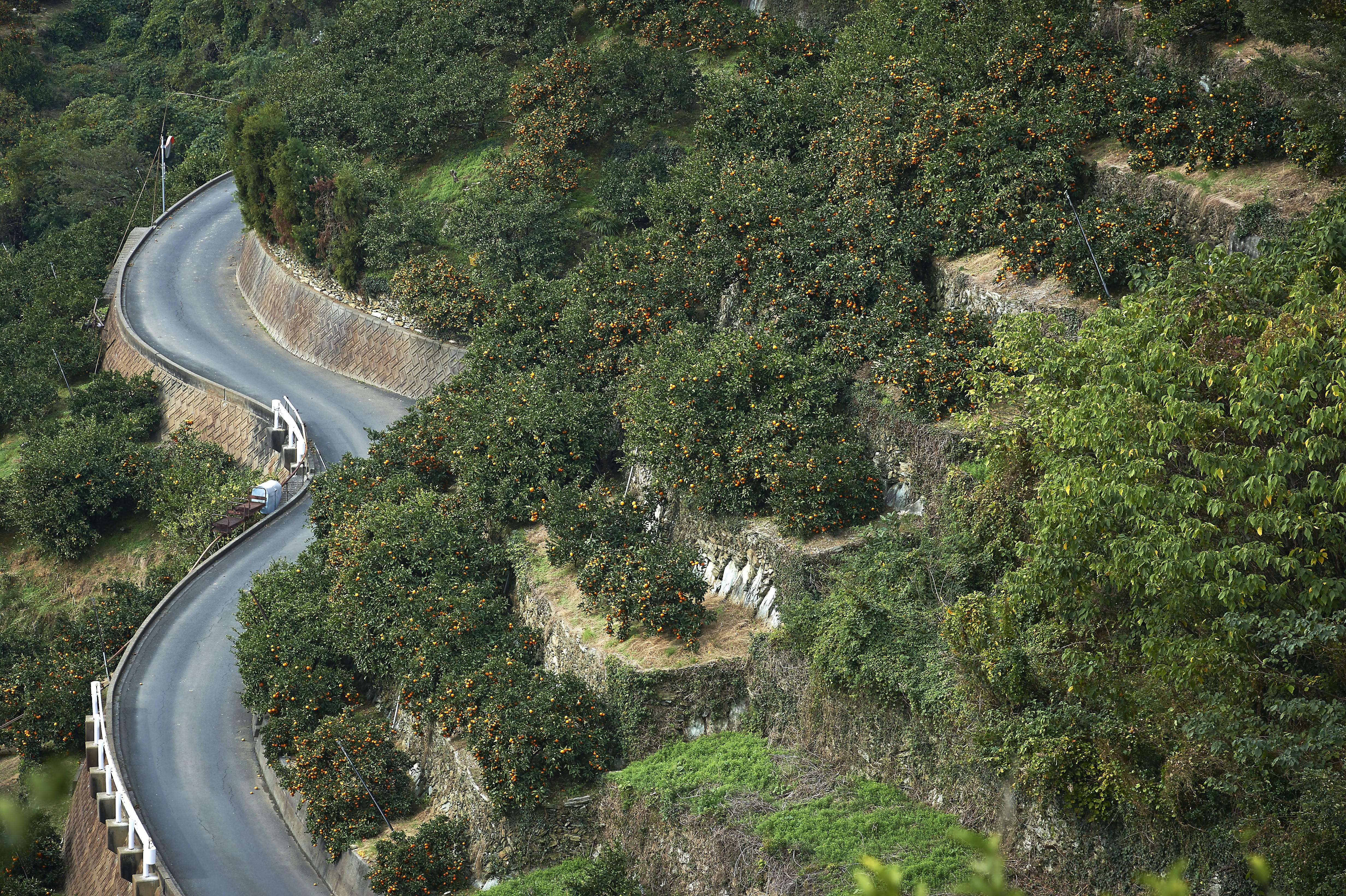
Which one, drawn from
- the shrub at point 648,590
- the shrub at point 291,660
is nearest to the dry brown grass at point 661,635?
the shrub at point 648,590

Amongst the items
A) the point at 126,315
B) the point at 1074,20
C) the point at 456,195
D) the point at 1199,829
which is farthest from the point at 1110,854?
the point at 126,315

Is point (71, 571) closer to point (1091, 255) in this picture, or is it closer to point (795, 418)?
point (795, 418)

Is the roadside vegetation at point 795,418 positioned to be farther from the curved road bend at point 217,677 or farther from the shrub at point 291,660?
the curved road bend at point 217,677

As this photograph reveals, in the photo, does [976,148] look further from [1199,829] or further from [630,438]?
[1199,829]

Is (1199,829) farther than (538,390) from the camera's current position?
No

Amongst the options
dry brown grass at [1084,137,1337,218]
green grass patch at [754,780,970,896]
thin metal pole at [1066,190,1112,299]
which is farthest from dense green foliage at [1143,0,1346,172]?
green grass patch at [754,780,970,896]

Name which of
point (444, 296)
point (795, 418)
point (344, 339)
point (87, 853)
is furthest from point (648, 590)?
point (344, 339)
